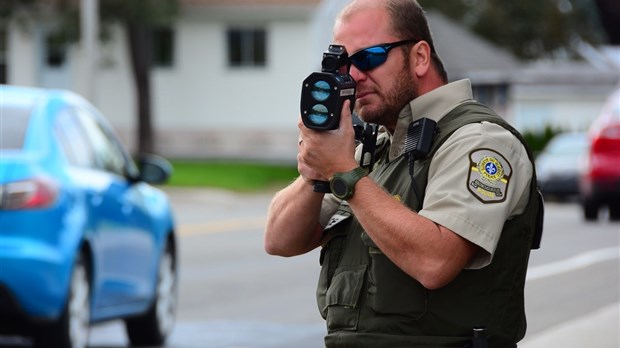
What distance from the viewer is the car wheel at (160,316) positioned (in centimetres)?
1070

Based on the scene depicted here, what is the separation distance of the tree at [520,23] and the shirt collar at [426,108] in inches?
3107

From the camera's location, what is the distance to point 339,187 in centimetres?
389

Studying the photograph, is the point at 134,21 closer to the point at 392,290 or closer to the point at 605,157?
the point at 605,157

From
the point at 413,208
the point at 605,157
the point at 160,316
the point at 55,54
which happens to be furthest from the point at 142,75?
the point at 413,208

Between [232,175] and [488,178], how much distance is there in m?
37.5

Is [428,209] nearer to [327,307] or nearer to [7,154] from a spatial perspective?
[327,307]

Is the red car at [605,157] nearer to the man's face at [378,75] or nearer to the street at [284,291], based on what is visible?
the street at [284,291]

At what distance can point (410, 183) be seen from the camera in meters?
4.03

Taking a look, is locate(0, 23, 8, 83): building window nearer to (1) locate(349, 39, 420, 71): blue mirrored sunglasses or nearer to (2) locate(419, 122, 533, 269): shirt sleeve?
(1) locate(349, 39, 420, 71): blue mirrored sunglasses

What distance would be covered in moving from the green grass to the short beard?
32.0 m

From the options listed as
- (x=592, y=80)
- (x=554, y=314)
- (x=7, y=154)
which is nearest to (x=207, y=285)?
(x=554, y=314)

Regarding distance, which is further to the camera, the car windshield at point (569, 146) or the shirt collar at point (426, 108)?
the car windshield at point (569, 146)

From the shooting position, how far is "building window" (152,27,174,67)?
177 feet

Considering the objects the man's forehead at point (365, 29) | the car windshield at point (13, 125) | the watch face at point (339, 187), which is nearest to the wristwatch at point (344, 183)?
the watch face at point (339, 187)
